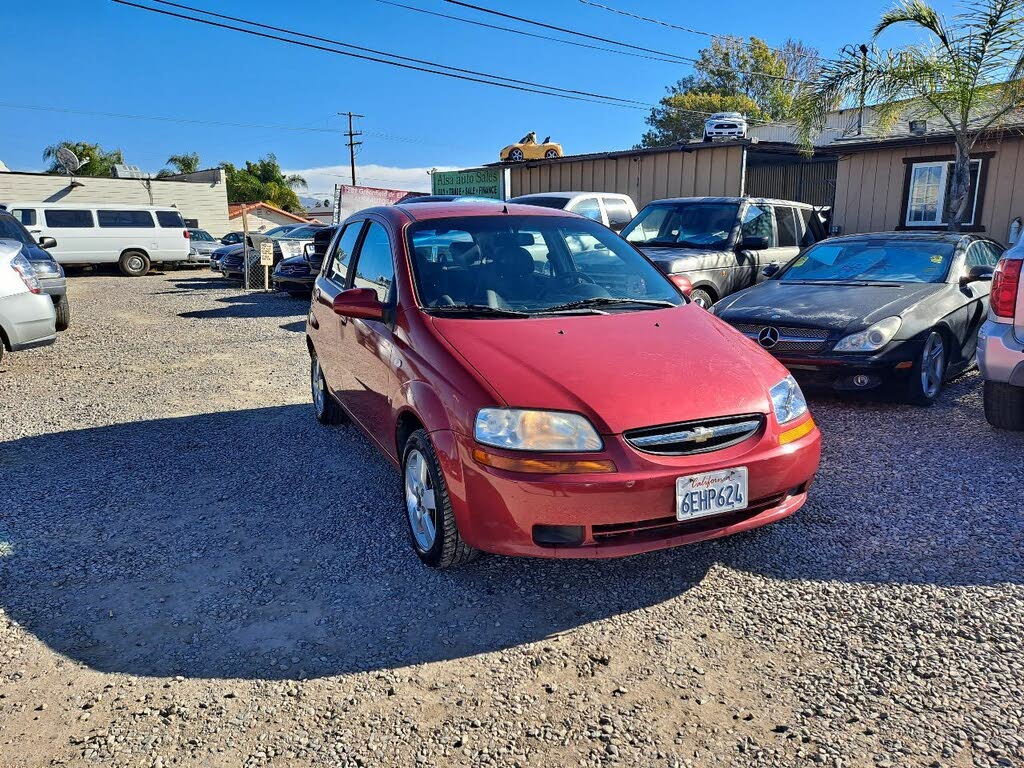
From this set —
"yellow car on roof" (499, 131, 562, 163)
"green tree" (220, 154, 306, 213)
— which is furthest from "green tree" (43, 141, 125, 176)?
"yellow car on roof" (499, 131, 562, 163)

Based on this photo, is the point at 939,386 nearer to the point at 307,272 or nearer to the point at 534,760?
the point at 534,760

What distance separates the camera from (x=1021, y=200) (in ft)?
40.7

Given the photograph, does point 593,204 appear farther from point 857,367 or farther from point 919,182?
point 857,367

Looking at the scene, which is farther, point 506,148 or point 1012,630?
point 506,148

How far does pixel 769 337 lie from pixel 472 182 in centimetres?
1672

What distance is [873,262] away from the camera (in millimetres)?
6672

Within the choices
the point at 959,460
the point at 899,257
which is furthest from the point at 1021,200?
the point at 959,460

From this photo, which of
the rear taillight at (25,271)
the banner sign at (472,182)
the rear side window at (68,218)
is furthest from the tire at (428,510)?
the rear side window at (68,218)

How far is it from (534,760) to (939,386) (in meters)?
5.16

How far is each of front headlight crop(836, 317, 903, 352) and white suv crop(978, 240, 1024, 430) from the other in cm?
66

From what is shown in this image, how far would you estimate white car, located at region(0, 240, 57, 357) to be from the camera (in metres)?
6.79

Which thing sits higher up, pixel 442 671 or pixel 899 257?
pixel 899 257

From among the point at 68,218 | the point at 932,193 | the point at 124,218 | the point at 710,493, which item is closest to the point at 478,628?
the point at 710,493

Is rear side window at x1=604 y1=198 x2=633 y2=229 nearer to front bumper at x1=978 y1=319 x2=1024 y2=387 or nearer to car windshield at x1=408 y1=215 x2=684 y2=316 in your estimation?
front bumper at x1=978 y1=319 x2=1024 y2=387
